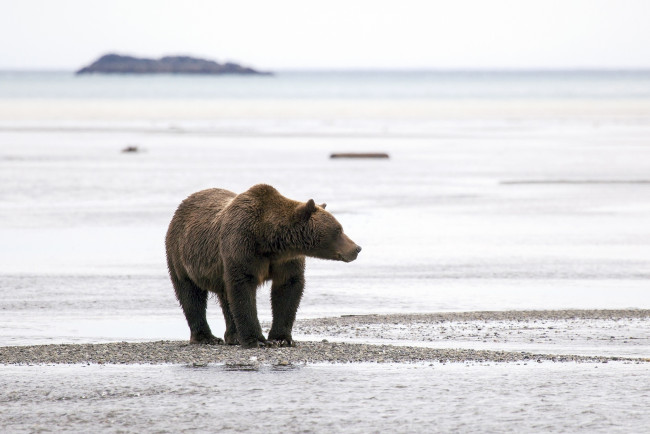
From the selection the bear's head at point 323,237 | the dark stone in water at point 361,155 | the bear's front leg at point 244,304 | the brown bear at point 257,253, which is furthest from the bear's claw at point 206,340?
the dark stone in water at point 361,155

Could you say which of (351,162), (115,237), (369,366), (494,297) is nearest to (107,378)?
(369,366)

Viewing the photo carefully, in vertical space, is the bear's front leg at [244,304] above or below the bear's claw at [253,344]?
above

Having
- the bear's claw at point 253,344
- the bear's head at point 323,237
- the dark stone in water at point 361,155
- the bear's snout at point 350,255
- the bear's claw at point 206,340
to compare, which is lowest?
the bear's claw at point 206,340

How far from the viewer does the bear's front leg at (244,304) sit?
10359mm

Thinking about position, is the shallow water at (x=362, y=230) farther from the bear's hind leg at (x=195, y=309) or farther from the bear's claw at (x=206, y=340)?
the bear's claw at (x=206, y=340)

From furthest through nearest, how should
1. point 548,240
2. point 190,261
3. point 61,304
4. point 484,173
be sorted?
point 484,173 < point 548,240 < point 61,304 < point 190,261

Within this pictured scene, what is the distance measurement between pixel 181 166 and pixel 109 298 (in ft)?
70.6

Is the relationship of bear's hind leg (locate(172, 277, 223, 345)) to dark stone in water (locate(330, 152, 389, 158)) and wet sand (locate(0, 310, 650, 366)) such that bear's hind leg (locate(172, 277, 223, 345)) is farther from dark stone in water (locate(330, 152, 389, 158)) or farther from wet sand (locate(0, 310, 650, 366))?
dark stone in water (locate(330, 152, 389, 158))

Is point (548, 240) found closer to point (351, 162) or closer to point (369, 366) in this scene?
point (369, 366)

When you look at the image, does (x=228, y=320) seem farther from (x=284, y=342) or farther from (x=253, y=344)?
(x=284, y=342)

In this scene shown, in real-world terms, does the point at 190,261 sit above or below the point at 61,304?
above

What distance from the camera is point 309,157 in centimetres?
3881

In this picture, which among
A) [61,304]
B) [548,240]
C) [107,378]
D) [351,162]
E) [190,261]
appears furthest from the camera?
[351,162]

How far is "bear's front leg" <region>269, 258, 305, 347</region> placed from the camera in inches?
414
